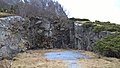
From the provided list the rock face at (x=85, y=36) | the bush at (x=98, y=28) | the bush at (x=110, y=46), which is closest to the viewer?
the bush at (x=110, y=46)

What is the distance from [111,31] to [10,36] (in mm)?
7653

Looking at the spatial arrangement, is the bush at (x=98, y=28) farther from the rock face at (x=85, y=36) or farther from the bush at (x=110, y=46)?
the bush at (x=110, y=46)

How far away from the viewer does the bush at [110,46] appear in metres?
15.5

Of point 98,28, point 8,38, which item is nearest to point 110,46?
point 98,28

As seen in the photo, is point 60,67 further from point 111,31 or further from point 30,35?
point 30,35

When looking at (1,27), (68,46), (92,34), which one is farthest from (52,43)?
(1,27)

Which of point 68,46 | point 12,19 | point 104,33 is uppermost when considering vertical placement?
point 12,19

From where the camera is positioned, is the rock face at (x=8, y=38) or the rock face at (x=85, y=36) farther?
the rock face at (x=85, y=36)

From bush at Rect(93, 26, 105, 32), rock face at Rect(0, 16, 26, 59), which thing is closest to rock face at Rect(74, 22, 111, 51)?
bush at Rect(93, 26, 105, 32)

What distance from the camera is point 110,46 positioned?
1582cm

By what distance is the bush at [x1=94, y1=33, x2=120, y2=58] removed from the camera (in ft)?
50.9

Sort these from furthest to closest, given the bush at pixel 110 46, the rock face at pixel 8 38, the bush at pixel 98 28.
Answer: the bush at pixel 98 28
the bush at pixel 110 46
the rock face at pixel 8 38

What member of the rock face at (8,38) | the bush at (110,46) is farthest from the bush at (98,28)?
the rock face at (8,38)

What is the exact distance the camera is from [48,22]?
24500 millimetres
